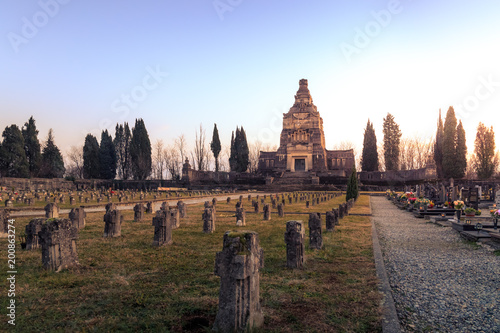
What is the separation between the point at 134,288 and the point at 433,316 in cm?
493

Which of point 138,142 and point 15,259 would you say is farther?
point 138,142

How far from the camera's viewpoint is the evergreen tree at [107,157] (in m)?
65.5

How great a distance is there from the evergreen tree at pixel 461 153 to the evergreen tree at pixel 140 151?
59649mm

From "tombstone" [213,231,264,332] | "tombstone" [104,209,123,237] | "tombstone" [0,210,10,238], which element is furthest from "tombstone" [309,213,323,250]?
"tombstone" [0,210,10,238]

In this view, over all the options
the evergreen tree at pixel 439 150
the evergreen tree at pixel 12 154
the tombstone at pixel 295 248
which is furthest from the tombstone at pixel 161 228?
the evergreen tree at pixel 439 150

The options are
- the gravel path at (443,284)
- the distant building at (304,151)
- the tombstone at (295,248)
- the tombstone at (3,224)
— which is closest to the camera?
the gravel path at (443,284)

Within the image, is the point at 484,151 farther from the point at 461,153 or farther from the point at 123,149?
the point at 123,149

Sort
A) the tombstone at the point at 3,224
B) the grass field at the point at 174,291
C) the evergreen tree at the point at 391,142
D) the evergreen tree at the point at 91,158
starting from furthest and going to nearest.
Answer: the evergreen tree at the point at 391,142 → the evergreen tree at the point at 91,158 → the tombstone at the point at 3,224 → the grass field at the point at 174,291

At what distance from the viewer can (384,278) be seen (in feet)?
20.6

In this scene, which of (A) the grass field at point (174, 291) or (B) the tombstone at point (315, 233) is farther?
(B) the tombstone at point (315, 233)

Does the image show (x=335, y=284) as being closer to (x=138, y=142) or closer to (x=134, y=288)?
(x=134, y=288)

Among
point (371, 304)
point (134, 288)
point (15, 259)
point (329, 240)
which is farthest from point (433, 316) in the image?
point (15, 259)

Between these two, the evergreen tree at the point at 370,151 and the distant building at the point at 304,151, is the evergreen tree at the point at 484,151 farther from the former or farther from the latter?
the distant building at the point at 304,151

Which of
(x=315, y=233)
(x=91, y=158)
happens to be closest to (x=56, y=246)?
(x=315, y=233)
